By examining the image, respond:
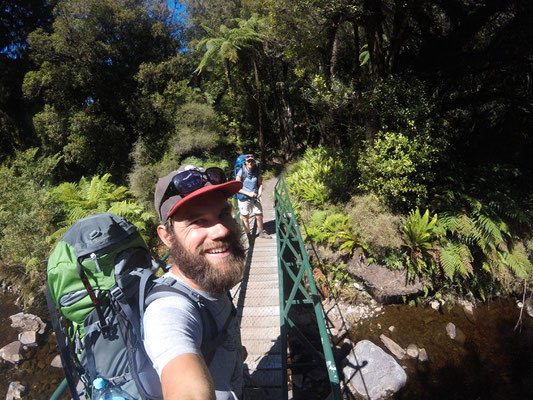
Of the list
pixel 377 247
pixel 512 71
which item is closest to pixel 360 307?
pixel 377 247

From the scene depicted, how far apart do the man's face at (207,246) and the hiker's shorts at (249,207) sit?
3.98m

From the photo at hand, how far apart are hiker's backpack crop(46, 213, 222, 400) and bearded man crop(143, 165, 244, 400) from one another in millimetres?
67

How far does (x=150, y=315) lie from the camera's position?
1197mm

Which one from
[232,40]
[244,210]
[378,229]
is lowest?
[378,229]

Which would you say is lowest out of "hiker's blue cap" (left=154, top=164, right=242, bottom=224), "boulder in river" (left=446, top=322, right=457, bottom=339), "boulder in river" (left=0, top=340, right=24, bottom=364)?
"boulder in river" (left=0, top=340, right=24, bottom=364)

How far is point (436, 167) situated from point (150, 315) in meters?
7.16

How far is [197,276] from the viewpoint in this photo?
1392 millimetres

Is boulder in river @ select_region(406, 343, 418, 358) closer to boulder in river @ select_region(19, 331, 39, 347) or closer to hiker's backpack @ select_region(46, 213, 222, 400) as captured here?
hiker's backpack @ select_region(46, 213, 222, 400)

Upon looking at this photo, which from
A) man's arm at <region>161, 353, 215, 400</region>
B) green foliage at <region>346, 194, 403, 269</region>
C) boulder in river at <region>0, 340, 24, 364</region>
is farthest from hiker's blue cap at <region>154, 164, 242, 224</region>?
boulder in river at <region>0, 340, 24, 364</region>

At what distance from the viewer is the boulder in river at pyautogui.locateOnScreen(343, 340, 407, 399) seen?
4184 millimetres

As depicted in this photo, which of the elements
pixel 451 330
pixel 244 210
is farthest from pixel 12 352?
pixel 451 330

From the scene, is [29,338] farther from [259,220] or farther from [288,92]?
[288,92]

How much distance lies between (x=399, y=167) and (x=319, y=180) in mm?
3027

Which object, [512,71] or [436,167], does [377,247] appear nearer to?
[436,167]
